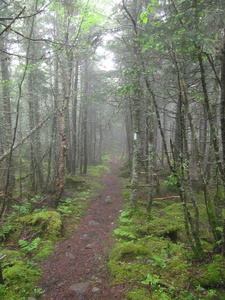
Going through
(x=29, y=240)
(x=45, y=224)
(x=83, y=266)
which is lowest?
(x=83, y=266)

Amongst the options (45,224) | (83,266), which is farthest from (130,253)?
(45,224)

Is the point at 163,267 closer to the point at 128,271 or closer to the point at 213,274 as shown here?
the point at 128,271

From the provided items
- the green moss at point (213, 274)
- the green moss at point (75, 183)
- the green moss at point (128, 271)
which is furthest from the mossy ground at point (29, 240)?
the green moss at point (75, 183)

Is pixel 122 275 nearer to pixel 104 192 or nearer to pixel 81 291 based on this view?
pixel 81 291

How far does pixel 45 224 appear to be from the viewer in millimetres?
7098

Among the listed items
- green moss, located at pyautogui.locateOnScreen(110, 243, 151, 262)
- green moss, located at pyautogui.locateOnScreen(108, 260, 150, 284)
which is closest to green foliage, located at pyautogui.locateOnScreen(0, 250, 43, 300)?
green moss, located at pyautogui.locateOnScreen(108, 260, 150, 284)

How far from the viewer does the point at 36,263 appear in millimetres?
5359

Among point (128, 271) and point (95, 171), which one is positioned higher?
point (95, 171)

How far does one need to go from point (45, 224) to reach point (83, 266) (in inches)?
97.4

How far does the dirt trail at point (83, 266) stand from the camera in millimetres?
4164

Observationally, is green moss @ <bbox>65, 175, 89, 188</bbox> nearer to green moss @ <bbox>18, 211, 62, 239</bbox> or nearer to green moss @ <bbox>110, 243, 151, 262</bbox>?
green moss @ <bbox>18, 211, 62, 239</bbox>

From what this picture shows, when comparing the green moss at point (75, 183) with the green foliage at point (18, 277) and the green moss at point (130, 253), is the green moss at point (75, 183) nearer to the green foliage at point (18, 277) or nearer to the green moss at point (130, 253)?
the green foliage at point (18, 277)

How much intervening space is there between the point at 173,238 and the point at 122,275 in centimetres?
226

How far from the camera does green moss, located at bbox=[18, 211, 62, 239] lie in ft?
22.5
